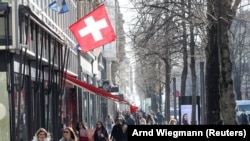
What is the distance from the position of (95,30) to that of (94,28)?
0.07m

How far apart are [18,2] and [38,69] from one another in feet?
13.1

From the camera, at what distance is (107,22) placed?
20094 millimetres

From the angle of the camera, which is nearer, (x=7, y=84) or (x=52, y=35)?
(x=7, y=84)

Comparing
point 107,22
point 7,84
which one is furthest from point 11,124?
point 107,22

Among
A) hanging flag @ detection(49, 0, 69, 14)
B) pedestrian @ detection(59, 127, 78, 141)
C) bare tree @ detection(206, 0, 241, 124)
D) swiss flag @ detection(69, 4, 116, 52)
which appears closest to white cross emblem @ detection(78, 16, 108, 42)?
swiss flag @ detection(69, 4, 116, 52)

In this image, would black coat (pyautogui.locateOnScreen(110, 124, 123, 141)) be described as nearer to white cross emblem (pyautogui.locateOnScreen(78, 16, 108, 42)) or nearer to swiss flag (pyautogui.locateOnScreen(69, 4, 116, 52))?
swiss flag (pyautogui.locateOnScreen(69, 4, 116, 52))

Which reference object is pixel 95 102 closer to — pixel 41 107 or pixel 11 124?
pixel 41 107

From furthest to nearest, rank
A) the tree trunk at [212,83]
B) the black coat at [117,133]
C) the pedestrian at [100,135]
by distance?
1. the black coat at [117,133]
2. the pedestrian at [100,135]
3. the tree trunk at [212,83]

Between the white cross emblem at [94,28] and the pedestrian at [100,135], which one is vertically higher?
the white cross emblem at [94,28]

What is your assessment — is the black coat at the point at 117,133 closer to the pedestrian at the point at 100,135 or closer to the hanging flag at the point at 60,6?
the pedestrian at the point at 100,135

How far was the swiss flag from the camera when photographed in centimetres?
2008

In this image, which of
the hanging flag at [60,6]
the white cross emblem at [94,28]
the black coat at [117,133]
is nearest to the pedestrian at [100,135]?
the black coat at [117,133]

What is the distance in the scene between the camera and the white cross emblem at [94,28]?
20.2 m

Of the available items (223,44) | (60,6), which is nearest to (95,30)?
(60,6)
